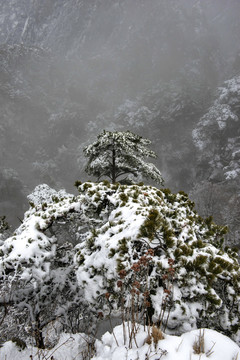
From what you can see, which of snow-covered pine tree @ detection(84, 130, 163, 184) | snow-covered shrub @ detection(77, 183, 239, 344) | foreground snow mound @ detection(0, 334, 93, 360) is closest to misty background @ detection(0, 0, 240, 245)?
snow-covered pine tree @ detection(84, 130, 163, 184)

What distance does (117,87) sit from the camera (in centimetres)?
8225

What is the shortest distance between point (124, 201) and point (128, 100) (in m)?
75.9

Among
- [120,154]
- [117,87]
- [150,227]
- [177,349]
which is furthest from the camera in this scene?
[117,87]

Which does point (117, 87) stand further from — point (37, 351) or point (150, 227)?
point (37, 351)

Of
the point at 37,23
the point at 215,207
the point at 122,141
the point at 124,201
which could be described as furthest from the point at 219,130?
the point at 37,23

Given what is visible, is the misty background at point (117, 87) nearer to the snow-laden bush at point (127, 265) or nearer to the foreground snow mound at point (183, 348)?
the snow-laden bush at point (127, 265)

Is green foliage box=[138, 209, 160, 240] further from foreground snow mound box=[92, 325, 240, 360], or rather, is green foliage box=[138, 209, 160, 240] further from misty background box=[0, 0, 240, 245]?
misty background box=[0, 0, 240, 245]

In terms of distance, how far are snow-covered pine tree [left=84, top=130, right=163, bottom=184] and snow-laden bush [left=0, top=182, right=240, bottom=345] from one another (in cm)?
469

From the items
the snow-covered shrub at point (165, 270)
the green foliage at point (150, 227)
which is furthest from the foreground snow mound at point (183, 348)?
the green foliage at point (150, 227)

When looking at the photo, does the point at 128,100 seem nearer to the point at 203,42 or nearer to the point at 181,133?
the point at 181,133

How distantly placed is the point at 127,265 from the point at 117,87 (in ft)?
283

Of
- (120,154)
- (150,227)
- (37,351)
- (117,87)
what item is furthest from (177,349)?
(117,87)

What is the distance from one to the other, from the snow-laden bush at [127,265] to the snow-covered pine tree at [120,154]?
4.69 metres

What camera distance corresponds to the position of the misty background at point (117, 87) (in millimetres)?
49719
